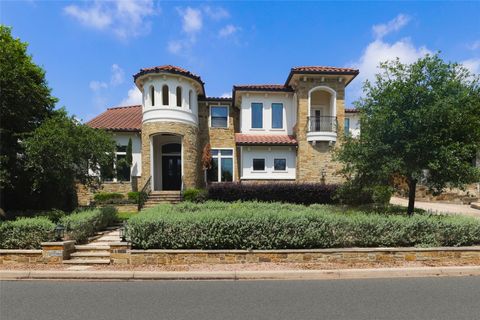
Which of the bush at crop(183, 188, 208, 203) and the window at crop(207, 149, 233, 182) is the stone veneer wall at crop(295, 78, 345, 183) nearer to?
the window at crop(207, 149, 233, 182)

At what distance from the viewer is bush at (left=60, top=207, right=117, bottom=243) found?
28.9 feet

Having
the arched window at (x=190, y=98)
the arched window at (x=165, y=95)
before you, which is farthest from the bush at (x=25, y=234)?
the arched window at (x=190, y=98)

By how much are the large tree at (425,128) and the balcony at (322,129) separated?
846 centimetres

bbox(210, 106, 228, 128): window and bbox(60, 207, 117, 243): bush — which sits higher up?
bbox(210, 106, 228, 128): window

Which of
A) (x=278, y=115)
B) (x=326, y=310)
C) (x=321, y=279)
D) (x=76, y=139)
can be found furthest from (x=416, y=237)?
(x=278, y=115)

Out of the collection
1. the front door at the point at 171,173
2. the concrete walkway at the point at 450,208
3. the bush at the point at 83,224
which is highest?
the front door at the point at 171,173

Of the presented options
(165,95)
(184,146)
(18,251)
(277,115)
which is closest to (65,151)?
(18,251)

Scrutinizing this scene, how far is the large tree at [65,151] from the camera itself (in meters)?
9.76

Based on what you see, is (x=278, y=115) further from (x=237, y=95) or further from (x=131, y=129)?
(x=131, y=129)

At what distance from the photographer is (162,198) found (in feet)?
58.2

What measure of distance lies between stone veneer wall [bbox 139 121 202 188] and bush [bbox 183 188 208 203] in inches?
64.2

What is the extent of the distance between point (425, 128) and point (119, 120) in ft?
65.4

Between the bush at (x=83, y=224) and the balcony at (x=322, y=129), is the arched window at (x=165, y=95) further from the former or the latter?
the balcony at (x=322, y=129)

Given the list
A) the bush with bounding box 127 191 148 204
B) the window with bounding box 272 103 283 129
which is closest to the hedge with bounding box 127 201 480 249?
the bush with bounding box 127 191 148 204
